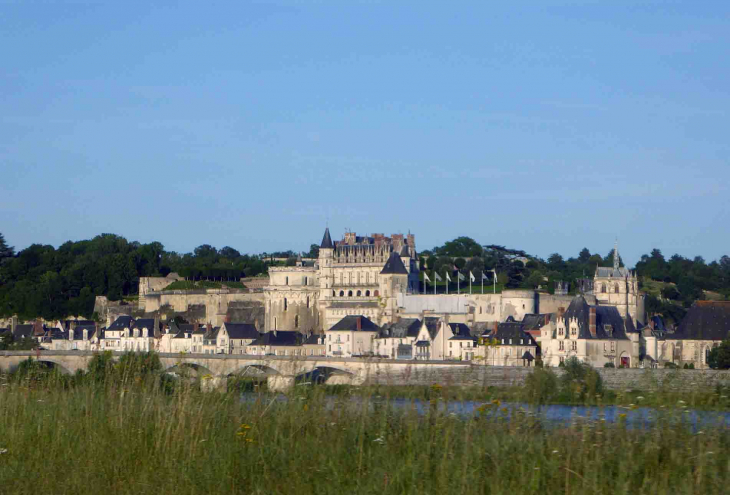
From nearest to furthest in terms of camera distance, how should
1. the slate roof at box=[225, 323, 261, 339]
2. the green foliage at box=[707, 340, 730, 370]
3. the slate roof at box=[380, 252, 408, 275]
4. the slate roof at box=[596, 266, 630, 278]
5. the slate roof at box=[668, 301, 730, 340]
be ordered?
the green foliage at box=[707, 340, 730, 370] < the slate roof at box=[668, 301, 730, 340] < the slate roof at box=[596, 266, 630, 278] < the slate roof at box=[225, 323, 261, 339] < the slate roof at box=[380, 252, 408, 275]

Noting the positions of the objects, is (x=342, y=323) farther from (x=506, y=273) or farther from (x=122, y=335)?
(x=506, y=273)

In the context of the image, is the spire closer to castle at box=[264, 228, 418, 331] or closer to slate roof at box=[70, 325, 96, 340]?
castle at box=[264, 228, 418, 331]

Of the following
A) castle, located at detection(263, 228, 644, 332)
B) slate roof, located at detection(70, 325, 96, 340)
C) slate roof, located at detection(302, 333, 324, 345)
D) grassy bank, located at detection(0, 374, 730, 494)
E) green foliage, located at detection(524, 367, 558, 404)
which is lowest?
grassy bank, located at detection(0, 374, 730, 494)

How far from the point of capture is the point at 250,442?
221 inches

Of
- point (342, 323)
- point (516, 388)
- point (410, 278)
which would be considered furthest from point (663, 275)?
point (516, 388)

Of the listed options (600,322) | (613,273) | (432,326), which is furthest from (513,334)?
(613,273)

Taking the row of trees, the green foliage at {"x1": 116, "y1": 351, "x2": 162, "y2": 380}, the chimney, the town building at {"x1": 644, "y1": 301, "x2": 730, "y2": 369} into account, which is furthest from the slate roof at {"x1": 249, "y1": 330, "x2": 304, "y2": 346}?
the green foliage at {"x1": 116, "y1": 351, "x2": 162, "y2": 380}

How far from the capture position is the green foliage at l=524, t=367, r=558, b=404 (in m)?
5.62

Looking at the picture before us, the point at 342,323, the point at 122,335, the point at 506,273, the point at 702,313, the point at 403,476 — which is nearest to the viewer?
the point at 403,476

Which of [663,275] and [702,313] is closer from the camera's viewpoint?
[702,313]

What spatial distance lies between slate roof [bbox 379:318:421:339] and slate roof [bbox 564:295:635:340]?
23.8 ft

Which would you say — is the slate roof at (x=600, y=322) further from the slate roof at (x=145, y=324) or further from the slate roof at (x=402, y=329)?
the slate roof at (x=145, y=324)

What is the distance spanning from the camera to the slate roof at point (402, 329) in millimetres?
48812

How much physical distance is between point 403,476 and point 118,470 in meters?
1.50
